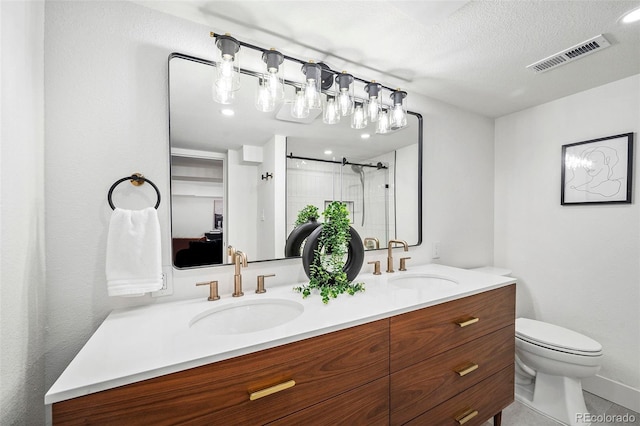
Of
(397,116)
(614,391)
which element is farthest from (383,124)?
(614,391)

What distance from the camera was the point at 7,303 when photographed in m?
0.75

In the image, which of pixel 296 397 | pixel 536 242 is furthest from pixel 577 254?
pixel 296 397

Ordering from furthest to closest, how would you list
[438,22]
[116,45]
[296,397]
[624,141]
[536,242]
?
1. [536,242]
2. [624,141]
3. [438,22]
4. [116,45]
5. [296,397]

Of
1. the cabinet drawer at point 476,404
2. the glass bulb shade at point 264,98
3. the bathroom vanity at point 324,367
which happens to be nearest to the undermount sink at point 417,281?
the bathroom vanity at point 324,367

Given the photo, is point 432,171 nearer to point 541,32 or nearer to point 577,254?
point 541,32

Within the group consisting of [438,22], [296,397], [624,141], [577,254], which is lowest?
[296,397]

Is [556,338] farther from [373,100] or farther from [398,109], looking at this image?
[373,100]

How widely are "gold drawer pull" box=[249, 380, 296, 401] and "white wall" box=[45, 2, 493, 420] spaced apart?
60 cm

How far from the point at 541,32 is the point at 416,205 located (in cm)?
116

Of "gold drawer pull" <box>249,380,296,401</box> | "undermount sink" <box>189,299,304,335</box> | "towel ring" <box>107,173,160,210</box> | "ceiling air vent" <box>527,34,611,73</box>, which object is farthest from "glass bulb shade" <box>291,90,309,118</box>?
"ceiling air vent" <box>527,34,611,73</box>

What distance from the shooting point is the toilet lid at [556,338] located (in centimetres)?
157

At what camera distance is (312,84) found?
139 centimetres

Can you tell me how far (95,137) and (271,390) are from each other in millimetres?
1198

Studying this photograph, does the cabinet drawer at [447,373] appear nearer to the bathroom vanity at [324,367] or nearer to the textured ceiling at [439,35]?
the bathroom vanity at [324,367]
